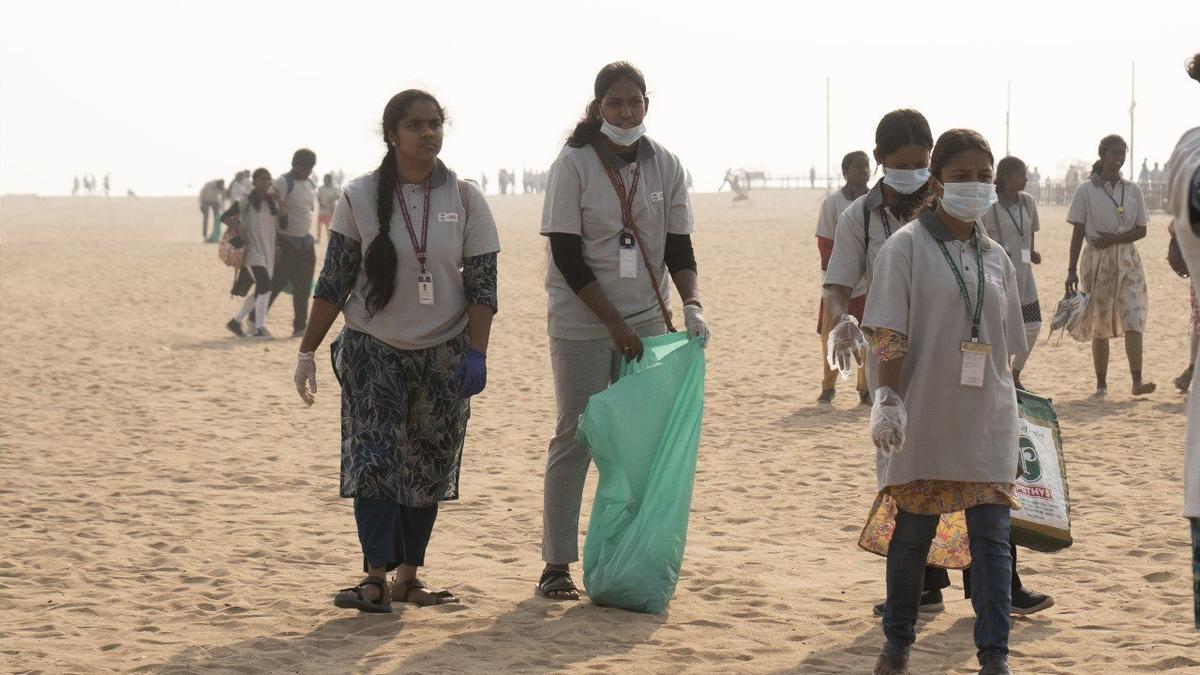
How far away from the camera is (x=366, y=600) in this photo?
226 inches

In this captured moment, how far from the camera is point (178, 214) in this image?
249ft

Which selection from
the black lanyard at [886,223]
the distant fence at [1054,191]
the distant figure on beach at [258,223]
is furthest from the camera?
the distant fence at [1054,191]

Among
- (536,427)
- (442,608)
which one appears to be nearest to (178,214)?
(536,427)

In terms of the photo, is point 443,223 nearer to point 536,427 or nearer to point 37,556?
point 37,556

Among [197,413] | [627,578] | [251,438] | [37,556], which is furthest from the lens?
[197,413]

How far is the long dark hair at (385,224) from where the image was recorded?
5.62 m

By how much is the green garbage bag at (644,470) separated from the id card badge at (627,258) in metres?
0.24

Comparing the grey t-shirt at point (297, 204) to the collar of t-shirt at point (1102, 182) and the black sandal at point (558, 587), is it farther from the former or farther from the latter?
the black sandal at point (558, 587)

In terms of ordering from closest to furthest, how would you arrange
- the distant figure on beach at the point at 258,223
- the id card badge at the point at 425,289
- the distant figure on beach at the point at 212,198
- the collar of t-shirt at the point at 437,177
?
the id card badge at the point at 425,289 → the collar of t-shirt at the point at 437,177 → the distant figure on beach at the point at 258,223 → the distant figure on beach at the point at 212,198

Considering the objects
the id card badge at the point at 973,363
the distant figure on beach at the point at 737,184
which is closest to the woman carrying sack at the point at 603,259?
the id card badge at the point at 973,363

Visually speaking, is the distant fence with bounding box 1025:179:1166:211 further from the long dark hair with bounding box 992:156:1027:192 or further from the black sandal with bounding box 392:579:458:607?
the black sandal with bounding box 392:579:458:607

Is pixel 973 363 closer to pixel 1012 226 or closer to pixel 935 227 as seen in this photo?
pixel 935 227

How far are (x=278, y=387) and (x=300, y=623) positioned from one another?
7979 millimetres

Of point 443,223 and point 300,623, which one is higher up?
point 443,223
